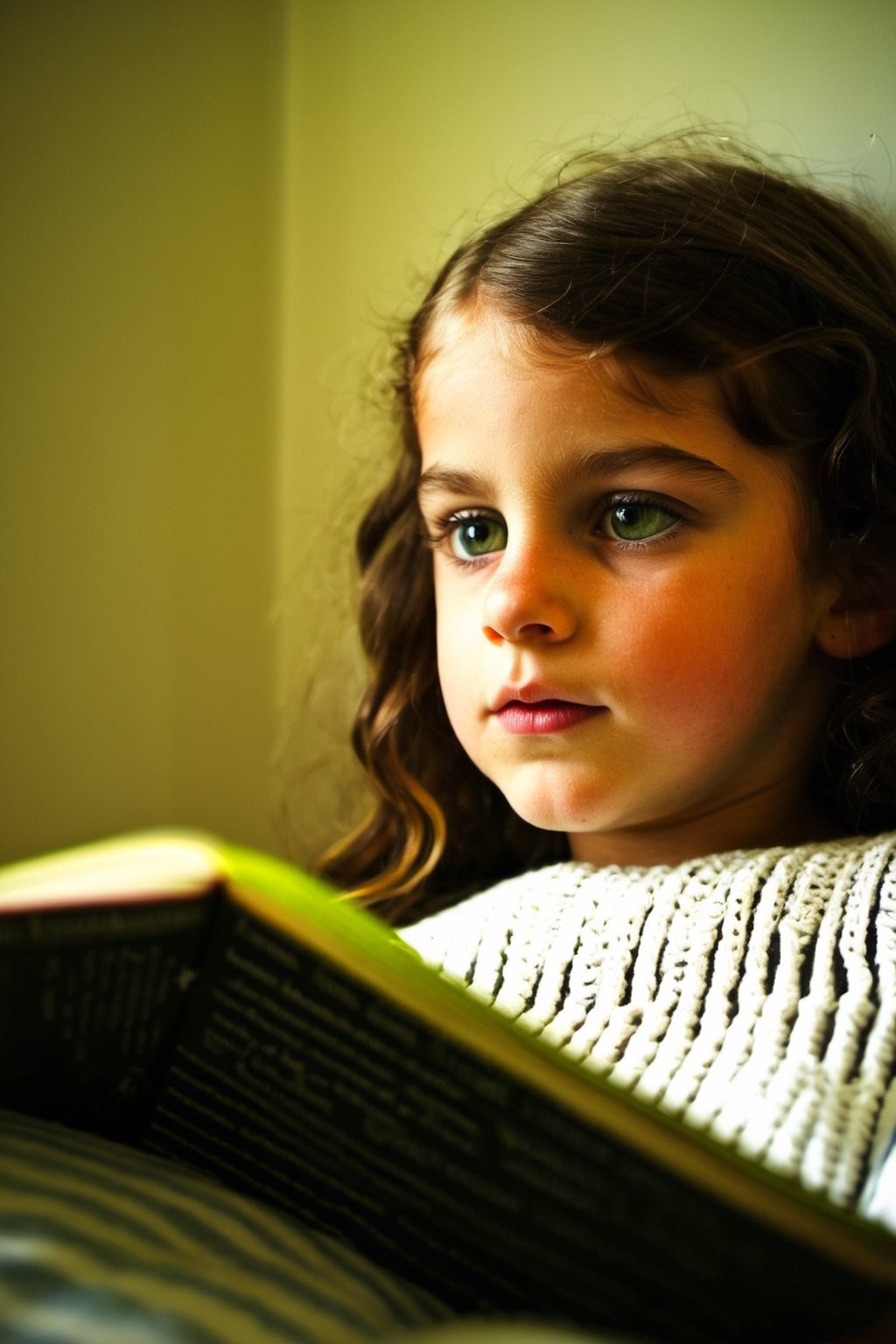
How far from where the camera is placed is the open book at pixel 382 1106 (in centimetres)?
38

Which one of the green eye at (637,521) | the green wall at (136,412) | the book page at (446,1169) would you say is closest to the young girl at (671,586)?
the green eye at (637,521)

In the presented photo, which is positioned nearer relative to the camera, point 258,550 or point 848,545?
point 848,545

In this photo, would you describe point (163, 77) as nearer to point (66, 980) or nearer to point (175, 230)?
point (175, 230)

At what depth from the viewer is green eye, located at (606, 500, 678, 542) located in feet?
2.41

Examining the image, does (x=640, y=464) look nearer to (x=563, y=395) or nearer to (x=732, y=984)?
(x=563, y=395)

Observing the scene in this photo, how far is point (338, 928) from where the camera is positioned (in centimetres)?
41

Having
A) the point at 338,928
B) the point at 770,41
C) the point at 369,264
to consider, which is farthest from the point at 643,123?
the point at 338,928

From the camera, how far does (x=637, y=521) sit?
740 millimetres

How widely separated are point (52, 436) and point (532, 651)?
0.53 metres

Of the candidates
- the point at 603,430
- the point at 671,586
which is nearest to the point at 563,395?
the point at 603,430

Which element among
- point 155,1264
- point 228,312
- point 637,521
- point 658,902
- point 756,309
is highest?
point 228,312

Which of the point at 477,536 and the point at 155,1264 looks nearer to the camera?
the point at 155,1264

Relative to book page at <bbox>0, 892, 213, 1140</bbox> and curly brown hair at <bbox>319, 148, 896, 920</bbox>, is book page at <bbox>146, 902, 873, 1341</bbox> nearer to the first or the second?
book page at <bbox>0, 892, 213, 1140</bbox>

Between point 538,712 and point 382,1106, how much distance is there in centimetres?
36
